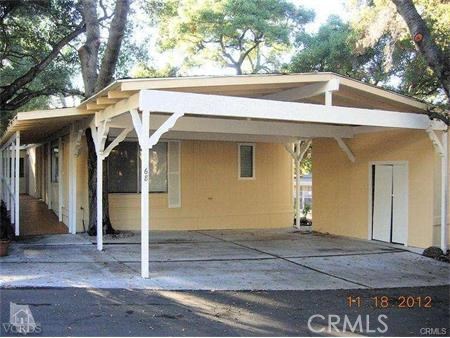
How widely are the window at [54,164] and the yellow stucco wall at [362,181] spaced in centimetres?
785

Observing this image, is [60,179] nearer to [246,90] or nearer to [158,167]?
[158,167]

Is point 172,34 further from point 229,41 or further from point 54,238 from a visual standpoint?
point 54,238

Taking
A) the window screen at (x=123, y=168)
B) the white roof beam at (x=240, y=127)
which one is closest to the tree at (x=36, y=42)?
the window screen at (x=123, y=168)

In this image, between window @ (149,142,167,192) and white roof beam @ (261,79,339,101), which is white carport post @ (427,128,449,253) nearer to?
white roof beam @ (261,79,339,101)

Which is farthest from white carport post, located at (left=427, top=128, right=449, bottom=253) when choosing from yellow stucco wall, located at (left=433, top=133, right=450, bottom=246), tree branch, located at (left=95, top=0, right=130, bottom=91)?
tree branch, located at (left=95, top=0, right=130, bottom=91)

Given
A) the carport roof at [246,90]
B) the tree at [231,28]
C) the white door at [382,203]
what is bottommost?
the white door at [382,203]

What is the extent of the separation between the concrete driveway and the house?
64cm

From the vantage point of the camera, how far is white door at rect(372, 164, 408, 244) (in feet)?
35.8

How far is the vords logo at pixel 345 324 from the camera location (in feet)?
16.6

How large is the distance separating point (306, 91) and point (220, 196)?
5.83 metres

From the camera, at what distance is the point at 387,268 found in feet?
28.1

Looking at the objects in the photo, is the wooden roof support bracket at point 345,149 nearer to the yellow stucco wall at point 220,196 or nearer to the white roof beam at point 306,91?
the white roof beam at point 306,91

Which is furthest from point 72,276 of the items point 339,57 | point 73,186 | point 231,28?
point 231,28

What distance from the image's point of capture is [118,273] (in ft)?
24.7
